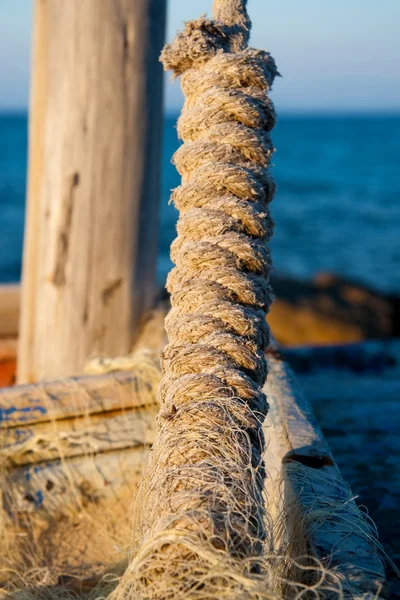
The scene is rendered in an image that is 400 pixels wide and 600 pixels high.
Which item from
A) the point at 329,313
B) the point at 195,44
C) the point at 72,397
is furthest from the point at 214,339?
the point at 329,313

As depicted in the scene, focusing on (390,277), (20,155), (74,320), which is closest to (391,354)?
(74,320)

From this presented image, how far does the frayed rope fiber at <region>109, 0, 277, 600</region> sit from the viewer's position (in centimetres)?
122

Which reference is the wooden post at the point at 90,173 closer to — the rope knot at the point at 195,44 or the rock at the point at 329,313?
the rope knot at the point at 195,44

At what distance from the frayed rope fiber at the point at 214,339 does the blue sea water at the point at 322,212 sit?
10006 mm

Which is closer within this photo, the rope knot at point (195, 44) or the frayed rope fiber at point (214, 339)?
the frayed rope fiber at point (214, 339)

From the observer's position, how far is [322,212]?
22875mm

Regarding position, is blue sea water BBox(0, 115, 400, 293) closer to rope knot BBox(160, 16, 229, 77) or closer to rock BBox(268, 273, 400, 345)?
rock BBox(268, 273, 400, 345)

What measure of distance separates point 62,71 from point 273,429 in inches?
78.6

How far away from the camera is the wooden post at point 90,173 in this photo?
123 inches

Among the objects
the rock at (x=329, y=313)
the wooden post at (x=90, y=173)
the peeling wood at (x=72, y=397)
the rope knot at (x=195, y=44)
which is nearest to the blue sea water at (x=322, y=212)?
the rock at (x=329, y=313)

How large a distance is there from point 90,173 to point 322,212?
2027 cm

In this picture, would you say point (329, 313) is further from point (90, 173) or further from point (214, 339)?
point (214, 339)

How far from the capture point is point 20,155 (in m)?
37.5

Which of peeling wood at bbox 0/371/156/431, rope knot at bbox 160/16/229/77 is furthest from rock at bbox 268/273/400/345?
rope knot at bbox 160/16/229/77
